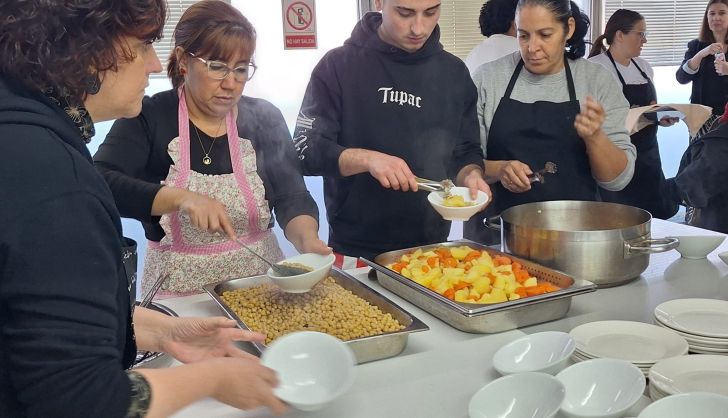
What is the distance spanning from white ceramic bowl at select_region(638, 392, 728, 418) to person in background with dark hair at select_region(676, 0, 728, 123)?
12.9 feet

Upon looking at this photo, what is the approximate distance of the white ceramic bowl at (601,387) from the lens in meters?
1.00

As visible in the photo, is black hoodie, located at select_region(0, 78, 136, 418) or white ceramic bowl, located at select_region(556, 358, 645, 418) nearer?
black hoodie, located at select_region(0, 78, 136, 418)

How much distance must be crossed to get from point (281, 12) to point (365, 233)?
1445 mm

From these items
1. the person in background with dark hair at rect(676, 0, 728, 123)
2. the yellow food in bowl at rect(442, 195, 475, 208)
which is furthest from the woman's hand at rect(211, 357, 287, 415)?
the person in background with dark hair at rect(676, 0, 728, 123)

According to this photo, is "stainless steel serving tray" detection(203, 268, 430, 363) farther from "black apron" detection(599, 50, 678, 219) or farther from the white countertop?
"black apron" detection(599, 50, 678, 219)

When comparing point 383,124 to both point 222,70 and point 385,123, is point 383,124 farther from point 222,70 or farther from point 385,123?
point 222,70

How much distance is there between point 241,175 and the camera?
1.99m

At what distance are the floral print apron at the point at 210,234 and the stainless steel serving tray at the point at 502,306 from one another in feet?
1.93

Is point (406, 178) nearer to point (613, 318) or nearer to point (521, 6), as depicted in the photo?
point (613, 318)

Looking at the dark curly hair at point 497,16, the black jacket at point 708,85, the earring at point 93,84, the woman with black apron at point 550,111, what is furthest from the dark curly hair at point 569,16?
the black jacket at point 708,85

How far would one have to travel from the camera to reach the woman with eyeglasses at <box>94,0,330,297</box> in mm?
1803

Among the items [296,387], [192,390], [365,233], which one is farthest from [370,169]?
[192,390]

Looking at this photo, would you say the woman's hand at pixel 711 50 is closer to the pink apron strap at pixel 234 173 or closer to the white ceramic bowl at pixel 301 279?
the pink apron strap at pixel 234 173

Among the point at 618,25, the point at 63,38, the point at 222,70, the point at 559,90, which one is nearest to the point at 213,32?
the point at 222,70
